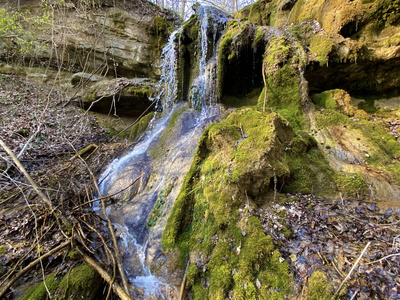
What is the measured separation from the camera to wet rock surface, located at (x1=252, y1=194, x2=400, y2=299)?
2068 millimetres

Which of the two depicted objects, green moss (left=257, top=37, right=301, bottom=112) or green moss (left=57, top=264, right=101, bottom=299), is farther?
green moss (left=257, top=37, right=301, bottom=112)

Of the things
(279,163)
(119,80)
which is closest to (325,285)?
(279,163)

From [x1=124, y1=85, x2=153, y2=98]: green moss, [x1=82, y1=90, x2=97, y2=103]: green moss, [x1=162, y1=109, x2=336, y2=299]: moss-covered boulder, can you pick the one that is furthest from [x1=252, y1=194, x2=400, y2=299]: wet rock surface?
[x1=82, y1=90, x2=97, y2=103]: green moss

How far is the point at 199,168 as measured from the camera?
169 inches

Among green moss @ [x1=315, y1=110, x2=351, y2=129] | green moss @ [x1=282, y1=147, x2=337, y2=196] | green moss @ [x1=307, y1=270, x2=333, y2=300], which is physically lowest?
green moss @ [x1=307, y1=270, x2=333, y2=300]

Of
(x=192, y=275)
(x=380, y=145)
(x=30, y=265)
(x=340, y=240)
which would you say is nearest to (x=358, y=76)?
(x=380, y=145)

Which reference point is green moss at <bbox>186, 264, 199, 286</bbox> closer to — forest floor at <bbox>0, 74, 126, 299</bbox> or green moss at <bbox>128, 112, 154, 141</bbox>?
forest floor at <bbox>0, 74, 126, 299</bbox>

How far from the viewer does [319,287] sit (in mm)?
2141

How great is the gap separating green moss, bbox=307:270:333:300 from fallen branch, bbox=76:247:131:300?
2364 millimetres

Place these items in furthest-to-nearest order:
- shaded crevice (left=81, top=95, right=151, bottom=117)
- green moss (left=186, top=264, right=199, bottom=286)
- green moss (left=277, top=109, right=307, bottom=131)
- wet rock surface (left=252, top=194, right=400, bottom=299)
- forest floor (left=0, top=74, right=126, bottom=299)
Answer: shaded crevice (left=81, top=95, right=151, bottom=117) < green moss (left=277, top=109, right=307, bottom=131) < forest floor (left=0, top=74, right=126, bottom=299) < green moss (left=186, top=264, right=199, bottom=286) < wet rock surface (left=252, top=194, right=400, bottom=299)

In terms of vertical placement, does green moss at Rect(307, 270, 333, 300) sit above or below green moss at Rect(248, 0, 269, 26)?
below

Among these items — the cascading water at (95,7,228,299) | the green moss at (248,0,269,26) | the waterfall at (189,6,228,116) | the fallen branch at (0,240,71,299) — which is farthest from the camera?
the green moss at (248,0,269,26)

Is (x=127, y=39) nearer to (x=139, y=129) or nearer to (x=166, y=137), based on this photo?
(x=139, y=129)

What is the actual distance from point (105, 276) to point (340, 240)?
359 centimetres
